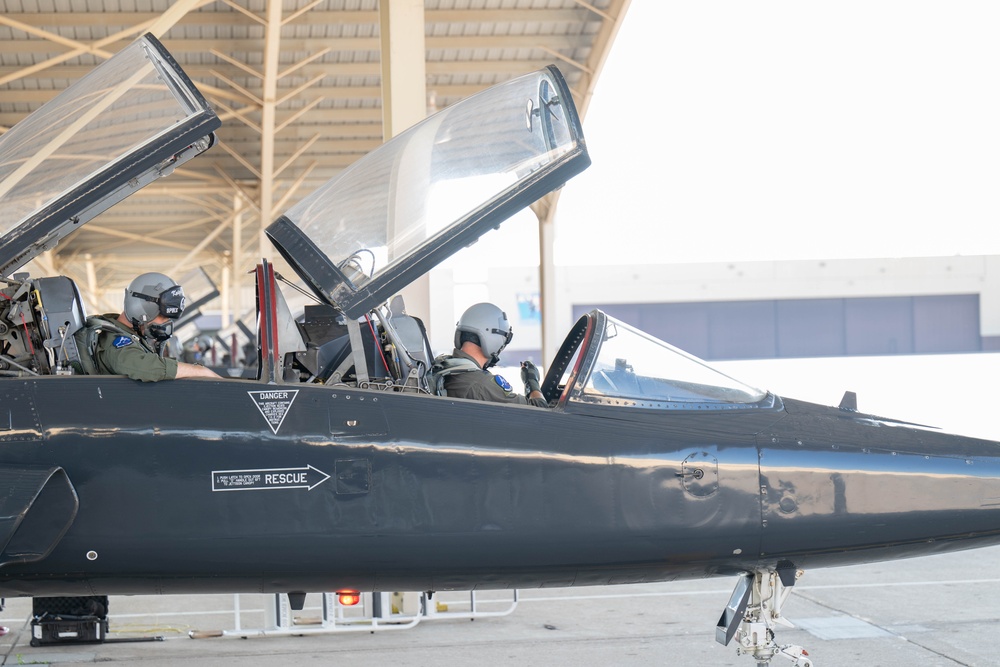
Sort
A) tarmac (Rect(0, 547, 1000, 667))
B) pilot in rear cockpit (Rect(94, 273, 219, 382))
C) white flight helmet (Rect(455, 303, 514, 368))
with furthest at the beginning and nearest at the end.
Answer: tarmac (Rect(0, 547, 1000, 667))
white flight helmet (Rect(455, 303, 514, 368))
pilot in rear cockpit (Rect(94, 273, 219, 382))

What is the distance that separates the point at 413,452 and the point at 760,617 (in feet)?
5.95

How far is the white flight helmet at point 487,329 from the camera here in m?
4.98

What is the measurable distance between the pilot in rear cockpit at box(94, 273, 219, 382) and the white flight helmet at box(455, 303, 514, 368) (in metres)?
1.32

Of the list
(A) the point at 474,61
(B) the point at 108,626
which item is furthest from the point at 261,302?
(A) the point at 474,61

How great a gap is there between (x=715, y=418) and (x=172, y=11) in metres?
7.40

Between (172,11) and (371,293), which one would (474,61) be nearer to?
(172,11)

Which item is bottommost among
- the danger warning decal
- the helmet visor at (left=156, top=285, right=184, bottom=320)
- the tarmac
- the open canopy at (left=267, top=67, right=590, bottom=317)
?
the tarmac

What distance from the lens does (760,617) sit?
450 cm

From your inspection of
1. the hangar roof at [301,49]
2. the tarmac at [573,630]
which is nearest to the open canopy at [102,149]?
the tarmac at [573,630]

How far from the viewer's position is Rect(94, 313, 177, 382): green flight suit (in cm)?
412

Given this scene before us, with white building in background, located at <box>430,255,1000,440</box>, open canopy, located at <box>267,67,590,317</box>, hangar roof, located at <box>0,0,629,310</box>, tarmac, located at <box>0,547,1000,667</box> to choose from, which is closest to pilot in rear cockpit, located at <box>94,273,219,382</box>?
open canopy, located at <box>267,67,590,317</box>

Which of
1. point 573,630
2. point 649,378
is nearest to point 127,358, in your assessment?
point 649,378

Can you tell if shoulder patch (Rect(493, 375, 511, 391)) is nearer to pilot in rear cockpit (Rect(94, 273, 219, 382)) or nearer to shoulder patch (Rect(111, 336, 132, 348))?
pilot in rear cockpit (Rect(94, 273, 219, 382))

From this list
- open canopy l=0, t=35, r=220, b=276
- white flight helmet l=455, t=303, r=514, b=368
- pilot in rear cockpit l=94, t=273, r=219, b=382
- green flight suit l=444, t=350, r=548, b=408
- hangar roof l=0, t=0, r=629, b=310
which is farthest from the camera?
hangar roof l=0, t=0, r=629, b=310
